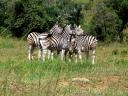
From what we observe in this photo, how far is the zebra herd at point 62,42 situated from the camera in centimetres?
2223

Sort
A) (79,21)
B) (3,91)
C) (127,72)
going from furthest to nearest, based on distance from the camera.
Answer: (79,21)
(127,72)
(3,91)

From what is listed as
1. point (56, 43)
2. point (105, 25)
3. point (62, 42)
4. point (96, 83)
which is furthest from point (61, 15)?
point (96, 83)

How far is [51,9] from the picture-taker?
136 ft

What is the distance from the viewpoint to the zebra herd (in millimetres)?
22234

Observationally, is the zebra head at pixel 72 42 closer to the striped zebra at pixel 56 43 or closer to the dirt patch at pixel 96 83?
the striped zebra at pixel 56 43

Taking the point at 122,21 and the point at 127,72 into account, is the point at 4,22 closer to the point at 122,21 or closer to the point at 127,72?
the point at 122,21

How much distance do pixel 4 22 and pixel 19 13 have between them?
4.74 ft

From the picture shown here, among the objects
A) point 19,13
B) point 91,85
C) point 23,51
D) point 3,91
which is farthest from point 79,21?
point 3,91

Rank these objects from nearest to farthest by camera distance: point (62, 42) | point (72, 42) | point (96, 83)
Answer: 1. point (96, 83)
2. point (62, 42)
3. point (72, 42)

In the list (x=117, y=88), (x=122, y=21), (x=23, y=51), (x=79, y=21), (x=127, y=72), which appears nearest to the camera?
(x=117, y=88)

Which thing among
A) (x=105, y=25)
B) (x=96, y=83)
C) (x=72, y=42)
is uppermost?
(x=96, y=83)

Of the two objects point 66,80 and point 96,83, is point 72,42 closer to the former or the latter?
point 96,83

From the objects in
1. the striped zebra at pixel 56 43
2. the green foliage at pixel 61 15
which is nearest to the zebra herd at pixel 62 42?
the striped zebra at pixel 56 43

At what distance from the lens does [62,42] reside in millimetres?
22406
